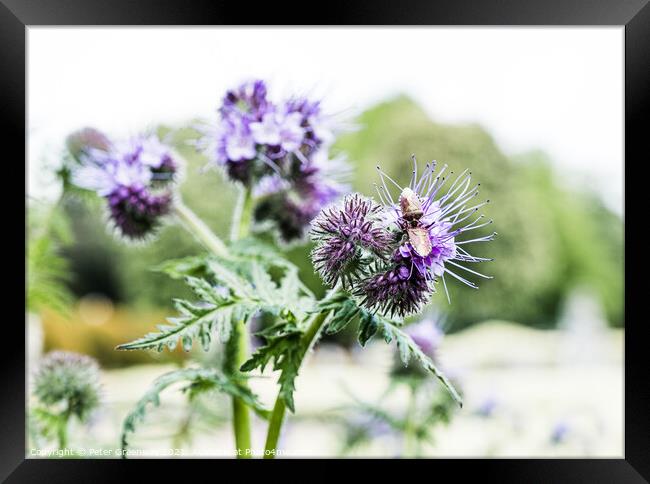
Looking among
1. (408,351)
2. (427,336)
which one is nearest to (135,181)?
(408,351)

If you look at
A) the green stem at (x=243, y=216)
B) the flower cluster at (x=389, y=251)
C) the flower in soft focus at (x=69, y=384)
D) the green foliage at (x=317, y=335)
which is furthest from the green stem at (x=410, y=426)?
the flower cluster at (x=389, y=251)

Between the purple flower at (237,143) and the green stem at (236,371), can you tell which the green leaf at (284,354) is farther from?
the purple flower at (237,143)

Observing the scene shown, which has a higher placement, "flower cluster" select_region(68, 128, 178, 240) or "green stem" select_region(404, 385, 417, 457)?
"flower cluster" select_region(68, 128, 178, 240)

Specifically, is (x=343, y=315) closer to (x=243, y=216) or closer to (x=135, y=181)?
(x=243, y=216)

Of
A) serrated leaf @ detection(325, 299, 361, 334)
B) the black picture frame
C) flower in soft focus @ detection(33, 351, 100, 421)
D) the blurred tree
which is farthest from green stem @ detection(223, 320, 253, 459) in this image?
the blurred tree

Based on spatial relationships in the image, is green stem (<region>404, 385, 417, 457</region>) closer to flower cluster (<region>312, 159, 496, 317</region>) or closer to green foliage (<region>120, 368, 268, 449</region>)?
green foliage (<region>120, 368, 268, 449</region>)

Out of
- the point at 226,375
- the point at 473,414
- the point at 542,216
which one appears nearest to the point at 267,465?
the point at 226,375
